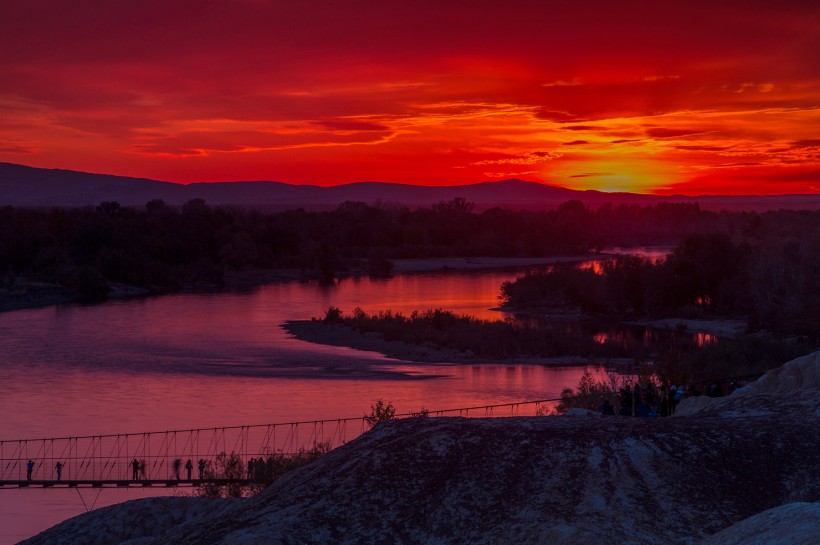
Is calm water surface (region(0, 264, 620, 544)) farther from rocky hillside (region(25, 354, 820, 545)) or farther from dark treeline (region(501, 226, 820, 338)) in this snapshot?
rocky hillside (region(25, 354, 820, 545))

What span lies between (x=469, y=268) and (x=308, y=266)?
16.3 m

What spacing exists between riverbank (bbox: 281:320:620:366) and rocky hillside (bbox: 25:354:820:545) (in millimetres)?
31601

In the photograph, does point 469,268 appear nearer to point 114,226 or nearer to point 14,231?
point 114,226

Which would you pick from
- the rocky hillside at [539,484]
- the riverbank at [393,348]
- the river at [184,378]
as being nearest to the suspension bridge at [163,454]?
the river at [184,378]

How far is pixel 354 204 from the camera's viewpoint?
141125 millimetres

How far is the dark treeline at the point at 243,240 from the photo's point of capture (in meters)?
75.6

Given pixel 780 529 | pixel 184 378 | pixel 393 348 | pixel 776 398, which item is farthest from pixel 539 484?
pixel 393 348

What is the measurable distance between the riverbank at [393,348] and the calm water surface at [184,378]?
100cm

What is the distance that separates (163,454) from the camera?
26.0 metres

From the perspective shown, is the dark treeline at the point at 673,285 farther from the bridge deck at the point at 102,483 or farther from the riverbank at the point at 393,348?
the bridge deck at the point at 102,483

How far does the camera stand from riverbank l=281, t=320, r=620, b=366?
43312 mm

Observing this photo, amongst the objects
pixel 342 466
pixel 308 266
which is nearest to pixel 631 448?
pixel 342 466

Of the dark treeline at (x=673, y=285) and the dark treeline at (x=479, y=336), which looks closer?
the dark treeline at (x=479, y=336)

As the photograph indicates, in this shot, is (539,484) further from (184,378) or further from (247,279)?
(247,279)
